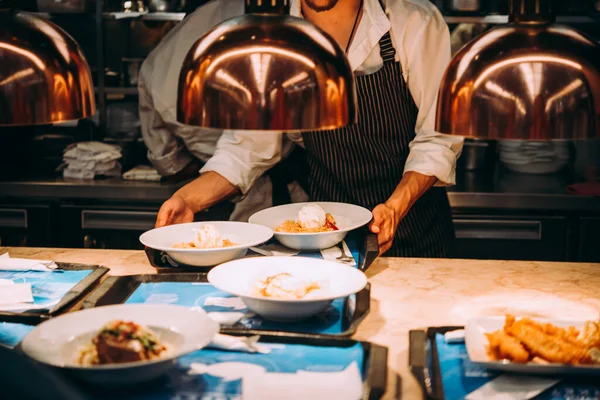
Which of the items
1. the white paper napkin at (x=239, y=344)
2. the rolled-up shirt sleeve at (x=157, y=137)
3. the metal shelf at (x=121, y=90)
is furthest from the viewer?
the metal shelf at (x=121, y=90)

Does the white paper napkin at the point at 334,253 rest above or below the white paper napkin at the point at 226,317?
above

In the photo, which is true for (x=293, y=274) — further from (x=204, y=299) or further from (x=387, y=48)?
(x=387, y=48)

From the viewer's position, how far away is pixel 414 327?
1.72 meters

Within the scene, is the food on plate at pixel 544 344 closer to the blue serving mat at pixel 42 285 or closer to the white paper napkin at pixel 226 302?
the white paper napkin at pixel 226 302

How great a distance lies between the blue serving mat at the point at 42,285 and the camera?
5.38 feet

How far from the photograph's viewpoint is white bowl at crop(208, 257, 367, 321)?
1653mm

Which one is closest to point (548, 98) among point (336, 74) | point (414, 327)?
point (336, 74)

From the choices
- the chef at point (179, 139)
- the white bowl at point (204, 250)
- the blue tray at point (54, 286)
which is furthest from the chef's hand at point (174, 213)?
the chef at point (179, 139)

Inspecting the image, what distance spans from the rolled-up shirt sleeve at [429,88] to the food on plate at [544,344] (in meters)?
1.18

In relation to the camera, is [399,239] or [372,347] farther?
[399,239]

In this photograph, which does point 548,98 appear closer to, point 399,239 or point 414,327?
point 414,327

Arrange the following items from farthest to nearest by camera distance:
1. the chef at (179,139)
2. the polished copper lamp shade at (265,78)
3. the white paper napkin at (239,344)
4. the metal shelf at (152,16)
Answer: the metal shelf at (152,16)
the chef at (179,139)
the white paper napkin at (239,344)
the polished copper lamp shade at (265,78)

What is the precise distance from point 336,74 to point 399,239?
67.9 inches

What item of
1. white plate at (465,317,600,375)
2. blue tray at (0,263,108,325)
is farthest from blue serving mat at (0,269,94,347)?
white plate at (465,317,600,375)
